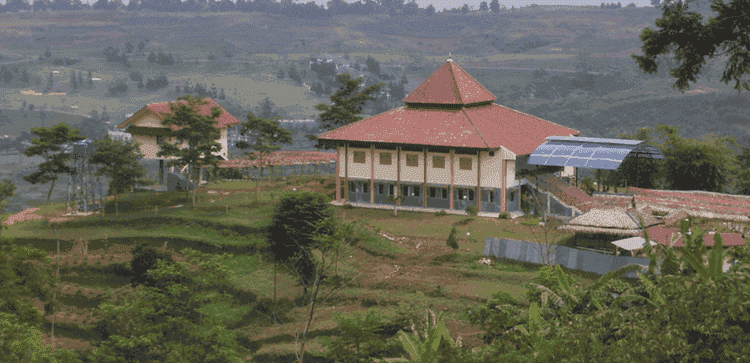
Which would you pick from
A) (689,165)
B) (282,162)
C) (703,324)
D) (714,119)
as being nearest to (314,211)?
(703,324)

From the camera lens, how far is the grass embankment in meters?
36.9

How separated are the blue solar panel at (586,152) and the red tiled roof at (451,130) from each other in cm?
122

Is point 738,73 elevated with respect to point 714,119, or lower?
elevated

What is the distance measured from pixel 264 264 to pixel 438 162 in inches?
667

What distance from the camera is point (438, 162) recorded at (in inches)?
2235

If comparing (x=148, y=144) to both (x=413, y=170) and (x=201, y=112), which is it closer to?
(x=201, y=112)

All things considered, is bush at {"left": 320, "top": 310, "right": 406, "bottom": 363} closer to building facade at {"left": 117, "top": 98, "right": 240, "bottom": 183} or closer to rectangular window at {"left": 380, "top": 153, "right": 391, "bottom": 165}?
rectangular window at {"left": 380, "top": 153, "right": 391, "bottom": 165}

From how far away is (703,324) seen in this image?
51.1ft

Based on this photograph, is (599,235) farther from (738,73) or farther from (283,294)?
(738,73)

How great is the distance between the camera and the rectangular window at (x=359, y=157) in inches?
2325

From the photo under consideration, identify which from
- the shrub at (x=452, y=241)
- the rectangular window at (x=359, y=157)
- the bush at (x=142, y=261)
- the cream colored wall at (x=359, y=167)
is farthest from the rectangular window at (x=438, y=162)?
the bush at (x=142, y=261)

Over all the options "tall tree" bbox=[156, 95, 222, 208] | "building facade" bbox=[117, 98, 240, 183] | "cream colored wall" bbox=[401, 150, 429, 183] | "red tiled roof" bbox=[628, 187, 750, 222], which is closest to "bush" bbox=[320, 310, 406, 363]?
"red tiled roof" bbox=[628, 187, 750, 222]

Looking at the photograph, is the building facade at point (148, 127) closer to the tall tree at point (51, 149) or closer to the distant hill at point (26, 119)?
the tall tree at point (51, 149)

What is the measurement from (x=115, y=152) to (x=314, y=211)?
20447mm
